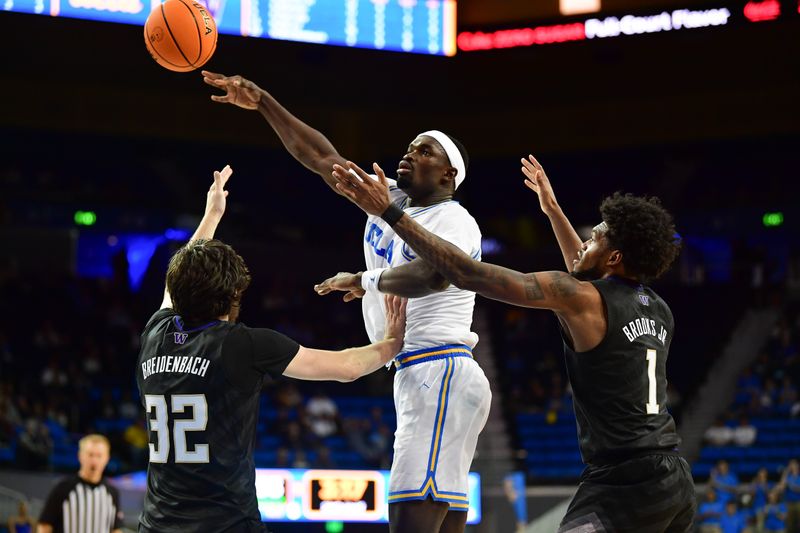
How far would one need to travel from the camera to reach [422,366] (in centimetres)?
482

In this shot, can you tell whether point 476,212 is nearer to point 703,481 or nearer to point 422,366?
point 703,481

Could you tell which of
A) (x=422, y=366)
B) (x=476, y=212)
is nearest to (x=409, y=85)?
(x=476, y=212)

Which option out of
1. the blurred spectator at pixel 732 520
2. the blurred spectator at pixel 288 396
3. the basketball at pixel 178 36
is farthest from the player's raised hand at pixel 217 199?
the blurred spectator at pixel 288 396

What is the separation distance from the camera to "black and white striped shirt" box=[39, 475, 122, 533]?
782 cm

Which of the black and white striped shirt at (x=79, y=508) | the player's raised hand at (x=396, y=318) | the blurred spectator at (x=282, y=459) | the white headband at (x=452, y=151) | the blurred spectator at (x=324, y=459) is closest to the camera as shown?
the player's raised hand at (x=396, y=318)

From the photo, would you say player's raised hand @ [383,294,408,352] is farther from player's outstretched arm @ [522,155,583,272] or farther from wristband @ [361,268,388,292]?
player's outstretched arm @ [522,155,583,272]

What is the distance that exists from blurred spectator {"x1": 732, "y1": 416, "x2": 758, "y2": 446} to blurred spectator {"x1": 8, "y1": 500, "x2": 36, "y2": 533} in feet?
37.7

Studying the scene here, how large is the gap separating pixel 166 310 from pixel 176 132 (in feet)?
52.3

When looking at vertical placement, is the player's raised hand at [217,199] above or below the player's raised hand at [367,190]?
above

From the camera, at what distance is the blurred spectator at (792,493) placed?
13.7 meters

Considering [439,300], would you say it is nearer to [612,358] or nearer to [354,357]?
[354,357]

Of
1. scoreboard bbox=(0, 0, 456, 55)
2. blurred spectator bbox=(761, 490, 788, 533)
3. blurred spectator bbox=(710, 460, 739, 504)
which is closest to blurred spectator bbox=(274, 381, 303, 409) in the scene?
scoreboard bbox=(0, 0, 456, 55)

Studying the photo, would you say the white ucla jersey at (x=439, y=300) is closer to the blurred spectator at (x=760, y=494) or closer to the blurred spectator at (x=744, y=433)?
the blurred spectator at (x=760, y=494)

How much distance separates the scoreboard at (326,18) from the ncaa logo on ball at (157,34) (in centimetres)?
910
